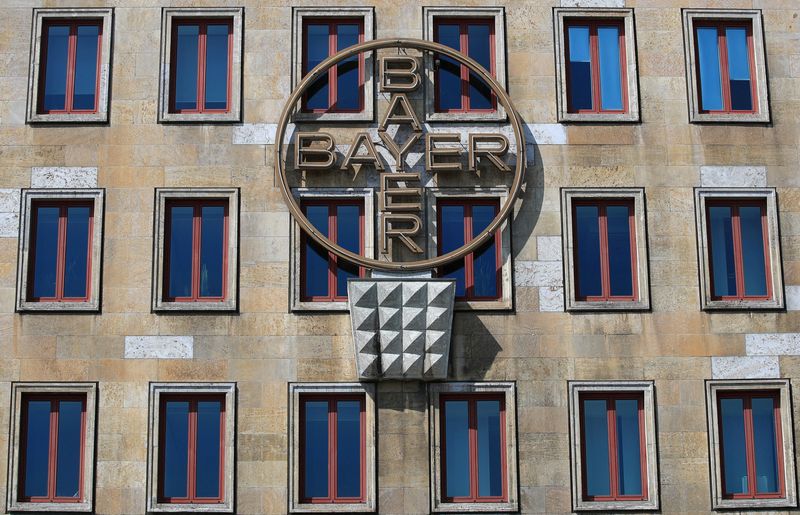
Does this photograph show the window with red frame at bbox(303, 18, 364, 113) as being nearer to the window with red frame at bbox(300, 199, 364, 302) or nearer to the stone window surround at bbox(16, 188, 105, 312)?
the window with red frame at bbox(300, 199, 364, 302)

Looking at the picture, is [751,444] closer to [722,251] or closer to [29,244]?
[722,251]

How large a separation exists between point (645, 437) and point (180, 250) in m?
12.5

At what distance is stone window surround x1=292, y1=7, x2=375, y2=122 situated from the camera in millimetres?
33250

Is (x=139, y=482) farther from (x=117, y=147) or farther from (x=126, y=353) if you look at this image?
(x=117, y=147)

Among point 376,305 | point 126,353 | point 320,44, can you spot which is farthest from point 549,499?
point 320,44

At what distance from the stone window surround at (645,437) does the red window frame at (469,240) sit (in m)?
3.20

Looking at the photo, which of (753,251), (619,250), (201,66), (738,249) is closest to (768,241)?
(753,251)

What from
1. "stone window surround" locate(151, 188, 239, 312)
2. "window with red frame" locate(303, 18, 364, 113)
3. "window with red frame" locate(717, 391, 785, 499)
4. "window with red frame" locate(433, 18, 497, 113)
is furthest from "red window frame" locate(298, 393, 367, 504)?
"window with red frame" locate(717, 391, 785, 499)

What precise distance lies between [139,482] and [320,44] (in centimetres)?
1208

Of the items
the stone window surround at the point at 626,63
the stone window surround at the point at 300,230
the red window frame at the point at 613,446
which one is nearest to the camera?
the red window frame at the point at 613,446

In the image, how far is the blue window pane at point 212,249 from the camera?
107 feet

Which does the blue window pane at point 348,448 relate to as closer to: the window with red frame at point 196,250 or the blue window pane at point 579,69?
the window with red frame at point 196,250

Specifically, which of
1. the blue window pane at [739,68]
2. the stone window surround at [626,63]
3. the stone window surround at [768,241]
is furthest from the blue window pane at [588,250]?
the blue window pane at [739,68]

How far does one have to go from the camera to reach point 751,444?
106 feet
